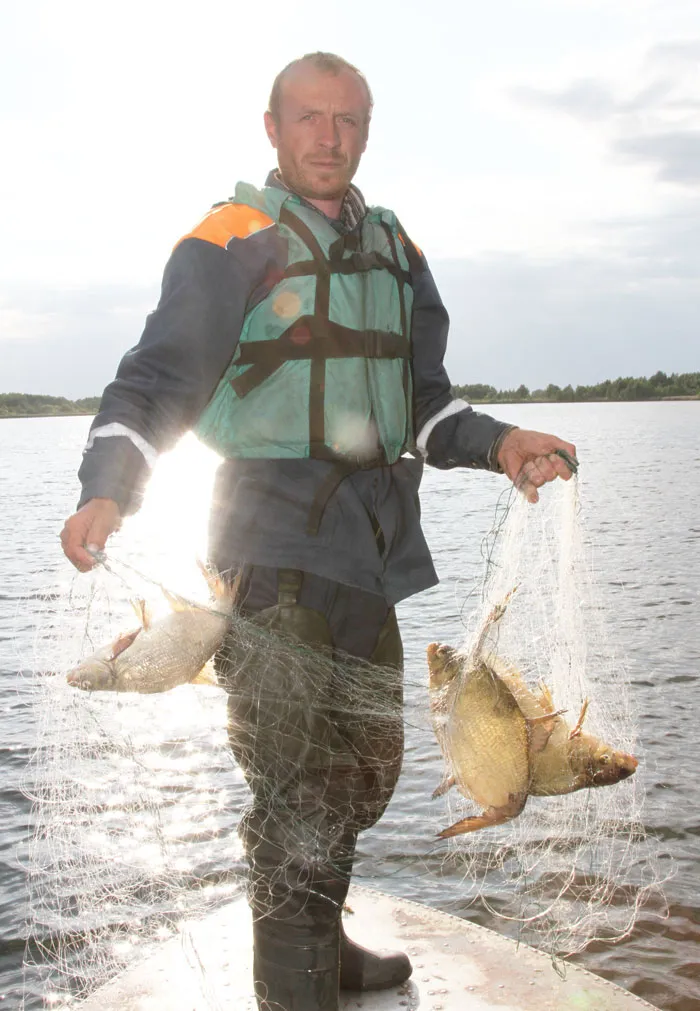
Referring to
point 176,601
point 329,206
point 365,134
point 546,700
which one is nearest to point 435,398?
point 329,206

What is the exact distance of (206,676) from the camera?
127 inches

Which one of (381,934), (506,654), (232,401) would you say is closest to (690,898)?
(381,934)

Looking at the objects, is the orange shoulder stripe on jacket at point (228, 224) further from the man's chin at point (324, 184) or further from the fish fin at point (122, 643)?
the fish fin at point (122, 643)

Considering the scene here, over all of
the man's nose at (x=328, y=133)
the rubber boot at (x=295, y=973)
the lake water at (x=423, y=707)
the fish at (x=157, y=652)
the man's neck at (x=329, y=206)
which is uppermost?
the man's nose at (x=328, y=133)

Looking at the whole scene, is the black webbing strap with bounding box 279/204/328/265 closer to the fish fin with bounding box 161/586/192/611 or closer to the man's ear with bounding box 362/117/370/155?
the man's ear with bounding box 362/117/370/155

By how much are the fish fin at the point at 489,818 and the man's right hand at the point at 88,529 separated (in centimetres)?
131

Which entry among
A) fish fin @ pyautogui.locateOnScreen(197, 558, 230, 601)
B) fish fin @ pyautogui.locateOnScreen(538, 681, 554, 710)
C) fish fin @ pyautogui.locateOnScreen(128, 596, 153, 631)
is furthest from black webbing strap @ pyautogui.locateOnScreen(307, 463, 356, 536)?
fish fin @ pyautogui.locateOnScreen(538, 681, 554, 710)

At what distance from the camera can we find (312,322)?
10.6 feet

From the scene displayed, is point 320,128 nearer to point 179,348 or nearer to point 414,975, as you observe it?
point 179,348

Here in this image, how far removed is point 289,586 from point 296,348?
0.74 m

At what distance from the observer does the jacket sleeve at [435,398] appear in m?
3.61

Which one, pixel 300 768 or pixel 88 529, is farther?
pixel 300 768

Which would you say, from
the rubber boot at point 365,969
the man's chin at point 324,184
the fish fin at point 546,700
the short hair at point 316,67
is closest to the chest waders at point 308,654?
the man's chin at point 324,184

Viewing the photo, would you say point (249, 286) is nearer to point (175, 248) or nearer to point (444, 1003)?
point (175, 248)
